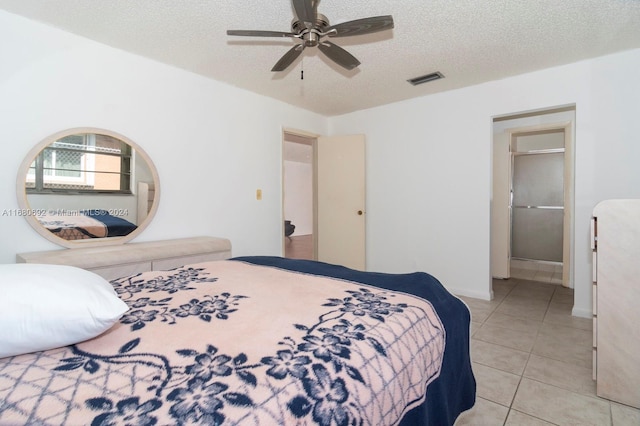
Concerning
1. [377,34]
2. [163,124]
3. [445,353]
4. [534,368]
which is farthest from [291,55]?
[534,368]

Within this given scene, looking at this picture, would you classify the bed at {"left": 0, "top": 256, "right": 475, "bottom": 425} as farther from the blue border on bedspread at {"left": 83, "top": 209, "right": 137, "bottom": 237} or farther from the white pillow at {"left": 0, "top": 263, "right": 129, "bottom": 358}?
the blue border on bedspread at {"left": 83, "top": 209, "right": 137, "bottom": 237}

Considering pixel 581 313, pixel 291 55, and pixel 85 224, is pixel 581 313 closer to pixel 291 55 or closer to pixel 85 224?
pixel 291 55

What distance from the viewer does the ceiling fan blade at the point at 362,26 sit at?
173 cm

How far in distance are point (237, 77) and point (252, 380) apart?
320cm

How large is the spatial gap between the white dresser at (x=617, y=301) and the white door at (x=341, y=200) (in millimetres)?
2753

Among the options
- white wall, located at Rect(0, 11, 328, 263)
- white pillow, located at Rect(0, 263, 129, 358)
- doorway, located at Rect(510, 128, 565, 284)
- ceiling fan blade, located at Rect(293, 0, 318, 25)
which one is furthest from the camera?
doorway, located at Rect(510, 128, 565, 284)

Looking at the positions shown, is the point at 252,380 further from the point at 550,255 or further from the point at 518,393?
the point at 550,255

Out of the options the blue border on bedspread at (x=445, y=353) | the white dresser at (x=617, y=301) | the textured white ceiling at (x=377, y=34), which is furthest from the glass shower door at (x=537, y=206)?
the blue border on bedspread at (x=445, y=353)

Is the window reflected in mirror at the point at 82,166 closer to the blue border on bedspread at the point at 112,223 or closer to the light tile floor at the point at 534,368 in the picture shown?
the blue border on bedspread at the point at 112,223

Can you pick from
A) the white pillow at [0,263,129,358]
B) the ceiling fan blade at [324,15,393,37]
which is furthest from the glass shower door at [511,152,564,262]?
the white pillow at [0,263,129,358]

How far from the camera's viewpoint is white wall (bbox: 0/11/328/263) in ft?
7.19

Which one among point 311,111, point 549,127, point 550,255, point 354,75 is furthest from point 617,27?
point 550,255

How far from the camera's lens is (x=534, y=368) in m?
2.12

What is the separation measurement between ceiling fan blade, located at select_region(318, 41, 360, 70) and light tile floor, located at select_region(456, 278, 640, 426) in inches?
87.4
